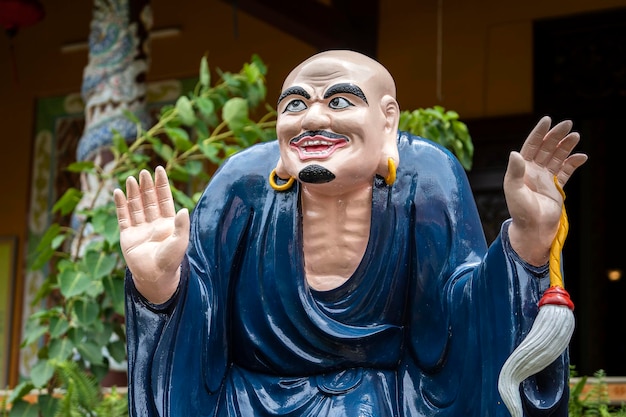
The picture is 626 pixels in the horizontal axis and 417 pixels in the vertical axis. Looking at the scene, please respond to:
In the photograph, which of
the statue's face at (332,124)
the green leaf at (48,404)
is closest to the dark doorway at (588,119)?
the green leaf at (48,404)

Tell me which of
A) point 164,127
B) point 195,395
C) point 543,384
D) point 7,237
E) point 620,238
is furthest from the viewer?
point 7,237

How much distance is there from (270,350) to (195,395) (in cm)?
21

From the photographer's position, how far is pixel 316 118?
2.54 m

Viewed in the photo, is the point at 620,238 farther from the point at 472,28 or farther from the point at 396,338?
the point at 396,338

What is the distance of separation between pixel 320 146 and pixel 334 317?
409mm

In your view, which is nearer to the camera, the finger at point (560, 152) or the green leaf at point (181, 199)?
the finger at point (560, 152)

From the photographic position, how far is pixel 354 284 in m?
2.59

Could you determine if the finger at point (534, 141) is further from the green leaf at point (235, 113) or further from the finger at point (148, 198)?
the green leaf at point (235, 113)

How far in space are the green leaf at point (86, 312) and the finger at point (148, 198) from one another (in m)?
1.49

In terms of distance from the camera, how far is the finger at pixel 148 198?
248cm

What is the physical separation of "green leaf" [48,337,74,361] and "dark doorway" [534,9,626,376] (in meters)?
3.00

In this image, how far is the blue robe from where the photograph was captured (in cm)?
250

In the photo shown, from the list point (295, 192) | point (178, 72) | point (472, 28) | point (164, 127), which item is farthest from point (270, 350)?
point (178, 72)

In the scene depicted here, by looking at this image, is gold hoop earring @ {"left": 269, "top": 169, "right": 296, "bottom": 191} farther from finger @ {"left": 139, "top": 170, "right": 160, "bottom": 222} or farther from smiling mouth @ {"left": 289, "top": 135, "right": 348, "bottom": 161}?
finger @ {"left": 139, "top": 170, "right": 160, "bottom": 222}
